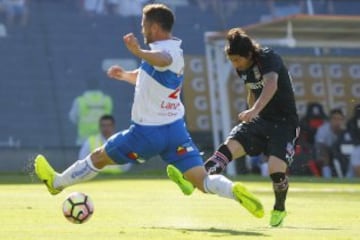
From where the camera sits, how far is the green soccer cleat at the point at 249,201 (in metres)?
10.0

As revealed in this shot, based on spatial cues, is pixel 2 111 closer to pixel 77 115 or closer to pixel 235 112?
pixel 77 115

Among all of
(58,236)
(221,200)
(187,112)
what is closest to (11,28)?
(187,112)

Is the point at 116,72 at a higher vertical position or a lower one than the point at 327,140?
Answer: higher

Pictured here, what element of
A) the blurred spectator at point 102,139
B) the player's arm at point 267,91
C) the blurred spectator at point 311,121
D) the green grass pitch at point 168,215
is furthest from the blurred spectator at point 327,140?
the player's arm at point 267,91

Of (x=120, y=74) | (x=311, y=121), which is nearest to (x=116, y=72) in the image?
(x=120, y=74)

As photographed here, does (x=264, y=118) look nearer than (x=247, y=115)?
No

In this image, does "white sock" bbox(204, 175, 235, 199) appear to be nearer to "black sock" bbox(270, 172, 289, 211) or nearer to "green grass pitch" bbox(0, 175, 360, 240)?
"green grass pitch" bbox(0, 175, 360, 240)

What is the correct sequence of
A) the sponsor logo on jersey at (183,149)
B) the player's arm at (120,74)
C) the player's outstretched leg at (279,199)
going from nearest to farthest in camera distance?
the sponsor logo on jersey at (183,149) → the player's arm at (120,74) → the player's outstretched leg at (279,199)

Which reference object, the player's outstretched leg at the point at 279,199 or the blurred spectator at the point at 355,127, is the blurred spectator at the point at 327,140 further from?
the player's outstretched leg at the point at 279,199

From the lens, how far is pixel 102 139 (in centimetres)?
2467

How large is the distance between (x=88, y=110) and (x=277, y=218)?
16821mm

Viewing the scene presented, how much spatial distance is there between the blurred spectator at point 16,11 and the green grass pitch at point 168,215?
32.5ft

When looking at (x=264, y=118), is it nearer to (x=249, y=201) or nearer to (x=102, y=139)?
(x=249, y=201)

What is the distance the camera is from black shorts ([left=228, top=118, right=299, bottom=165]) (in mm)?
11695
